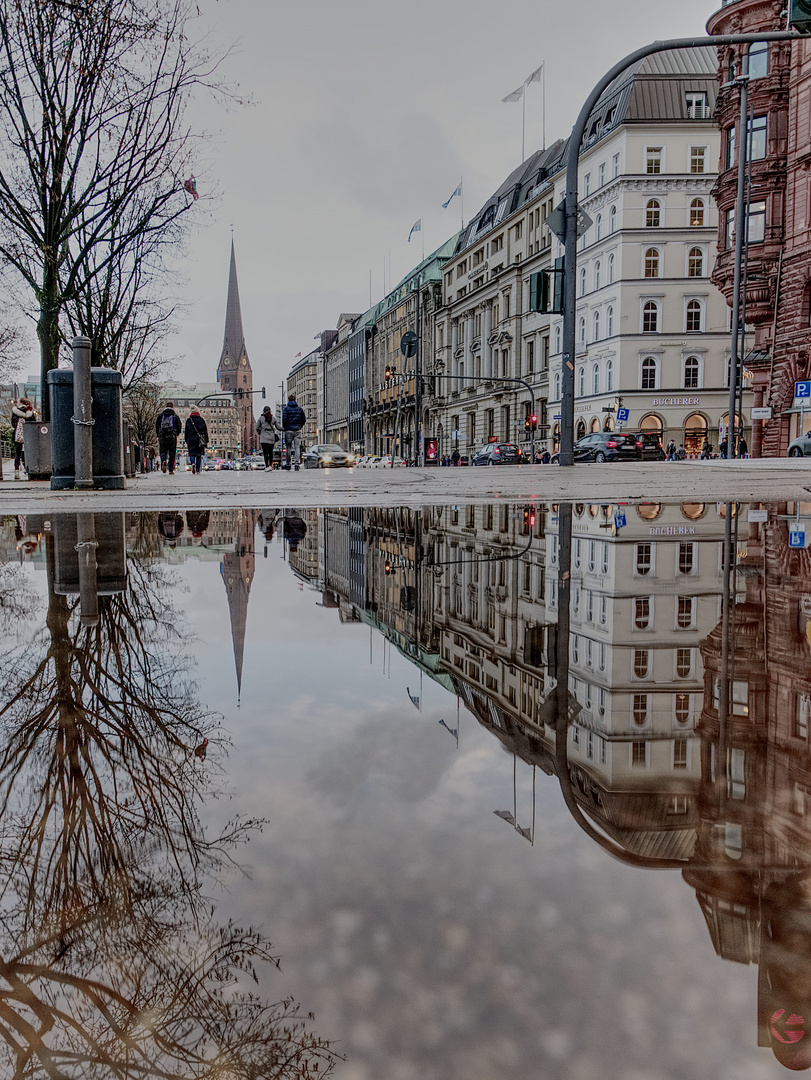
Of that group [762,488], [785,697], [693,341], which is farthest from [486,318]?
[785,697]

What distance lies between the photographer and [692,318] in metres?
49.8

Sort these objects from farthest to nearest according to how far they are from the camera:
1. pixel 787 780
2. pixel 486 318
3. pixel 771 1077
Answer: pixel 486 318 < pixel 787 780 < pixel 771 1077

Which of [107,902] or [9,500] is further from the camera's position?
[9,500]

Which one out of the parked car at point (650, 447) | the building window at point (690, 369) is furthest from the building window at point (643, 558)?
the building window at point (690, 369)

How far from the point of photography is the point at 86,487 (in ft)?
38.1

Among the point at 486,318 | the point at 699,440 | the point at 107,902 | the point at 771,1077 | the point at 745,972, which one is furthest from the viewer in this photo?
the point at 486,318

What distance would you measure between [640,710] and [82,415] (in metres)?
10.1

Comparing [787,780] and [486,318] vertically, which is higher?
[486,318]

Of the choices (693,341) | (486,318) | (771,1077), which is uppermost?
(486,318)

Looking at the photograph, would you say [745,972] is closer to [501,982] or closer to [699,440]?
[501,982]

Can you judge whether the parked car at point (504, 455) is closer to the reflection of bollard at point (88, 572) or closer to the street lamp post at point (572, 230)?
the street lamp post at point (572, 230)

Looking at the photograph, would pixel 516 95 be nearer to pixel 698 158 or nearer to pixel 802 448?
pixel 698 158

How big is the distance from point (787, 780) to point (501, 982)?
2.17 feet

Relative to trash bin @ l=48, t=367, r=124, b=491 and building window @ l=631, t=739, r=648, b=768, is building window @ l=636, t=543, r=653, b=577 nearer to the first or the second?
building window @ l=631, t=739, r=648, b=768
